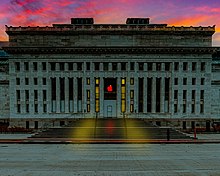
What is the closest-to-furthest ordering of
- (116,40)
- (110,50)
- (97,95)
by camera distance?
(110,50) → (116,40) → (97,95)

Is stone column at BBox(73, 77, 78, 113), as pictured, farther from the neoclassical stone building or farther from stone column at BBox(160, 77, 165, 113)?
stone column at BBox(160, 77, 165, 113)

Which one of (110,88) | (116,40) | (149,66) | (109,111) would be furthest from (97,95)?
(149,66)

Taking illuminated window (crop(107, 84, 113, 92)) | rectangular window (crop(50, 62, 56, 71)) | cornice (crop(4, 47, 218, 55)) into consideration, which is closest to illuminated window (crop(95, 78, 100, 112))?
illuminated window (crop(107, 84, 113, 92))

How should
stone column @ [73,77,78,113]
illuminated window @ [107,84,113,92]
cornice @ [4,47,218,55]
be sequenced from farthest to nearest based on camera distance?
1. illuminated window @ [107,84,113,92]
2. stone column @ [73,77,78,113]
3. cornice @ [4,47,218,55]

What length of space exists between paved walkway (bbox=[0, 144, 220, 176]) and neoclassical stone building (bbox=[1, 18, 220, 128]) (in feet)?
80.6

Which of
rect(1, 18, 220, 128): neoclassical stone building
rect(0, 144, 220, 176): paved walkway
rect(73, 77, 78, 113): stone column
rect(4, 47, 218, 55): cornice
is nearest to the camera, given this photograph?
rect(0, 144, 220, 176): paved walkway

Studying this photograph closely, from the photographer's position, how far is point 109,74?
161 feet

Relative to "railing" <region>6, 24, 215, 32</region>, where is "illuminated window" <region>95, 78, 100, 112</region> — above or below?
below

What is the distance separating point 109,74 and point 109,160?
31376mm

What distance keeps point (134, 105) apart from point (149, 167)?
108 feet

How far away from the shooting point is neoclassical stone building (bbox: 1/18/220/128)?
160 feet

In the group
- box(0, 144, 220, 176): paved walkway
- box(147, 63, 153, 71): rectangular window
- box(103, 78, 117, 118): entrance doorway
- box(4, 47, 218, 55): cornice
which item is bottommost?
box(0, 144, 220, 176): paved walkway

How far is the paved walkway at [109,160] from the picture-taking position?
15.6 metres

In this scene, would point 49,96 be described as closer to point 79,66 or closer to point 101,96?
point 79,66
